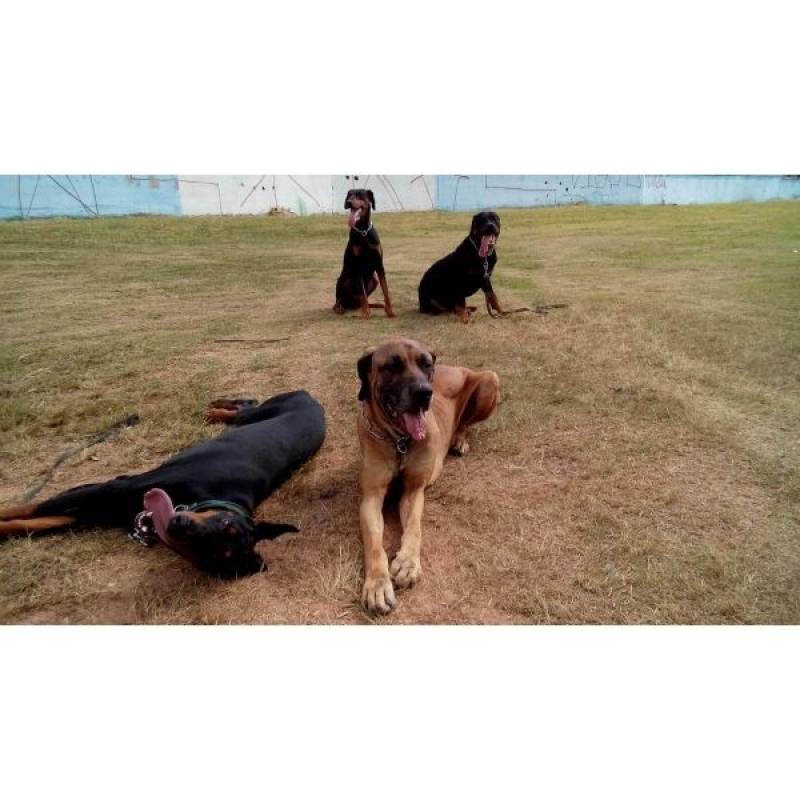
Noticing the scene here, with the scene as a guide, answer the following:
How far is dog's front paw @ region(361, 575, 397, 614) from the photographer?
1984mm

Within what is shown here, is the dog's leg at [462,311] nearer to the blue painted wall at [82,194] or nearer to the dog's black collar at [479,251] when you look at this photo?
the dog's black collar at [479,251]

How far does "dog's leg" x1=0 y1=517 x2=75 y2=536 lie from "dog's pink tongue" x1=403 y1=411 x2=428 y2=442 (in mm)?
1480

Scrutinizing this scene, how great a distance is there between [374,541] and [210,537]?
25.3 inches

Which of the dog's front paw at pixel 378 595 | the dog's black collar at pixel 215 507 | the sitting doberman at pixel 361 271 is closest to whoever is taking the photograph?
the dog's front paw at pixel 378 595

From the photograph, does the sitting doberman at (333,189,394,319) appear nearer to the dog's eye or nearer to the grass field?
the grass field

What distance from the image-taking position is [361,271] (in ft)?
13.5

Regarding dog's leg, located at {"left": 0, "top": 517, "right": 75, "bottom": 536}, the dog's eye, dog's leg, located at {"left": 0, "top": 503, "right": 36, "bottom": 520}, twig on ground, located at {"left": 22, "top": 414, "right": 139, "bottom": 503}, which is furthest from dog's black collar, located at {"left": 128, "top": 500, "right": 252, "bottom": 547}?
the dog's eye


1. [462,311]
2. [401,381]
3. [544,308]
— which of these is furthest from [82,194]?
[544,308]

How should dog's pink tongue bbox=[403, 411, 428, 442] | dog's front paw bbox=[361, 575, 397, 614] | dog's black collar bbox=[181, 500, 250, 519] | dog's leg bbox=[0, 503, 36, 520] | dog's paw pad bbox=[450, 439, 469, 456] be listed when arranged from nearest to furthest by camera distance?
dog's front paw bbox=[361, 575, 397, 614] → dog's black collar bbox=[181, 500, 250, 519] → dog's leg bbox=[0, 503, 36, 520] → dog's pink tongue bbox=[403, 411, 428, 442] → dog's paw pad bbox=[450, 439, 469, 456]

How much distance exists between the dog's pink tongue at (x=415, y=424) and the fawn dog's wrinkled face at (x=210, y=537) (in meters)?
0.77

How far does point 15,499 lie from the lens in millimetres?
2436

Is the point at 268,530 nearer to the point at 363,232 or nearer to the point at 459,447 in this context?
the point at 459,447

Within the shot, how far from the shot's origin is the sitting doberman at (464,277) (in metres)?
3.80

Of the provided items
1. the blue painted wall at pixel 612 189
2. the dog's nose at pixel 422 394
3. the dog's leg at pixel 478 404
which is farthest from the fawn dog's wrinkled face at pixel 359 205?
the dog's nose at pixel 422 394
